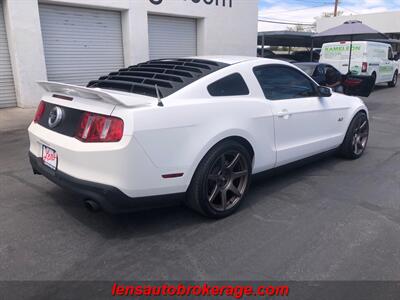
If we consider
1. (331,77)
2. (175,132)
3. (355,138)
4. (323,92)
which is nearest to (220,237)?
(175,132)

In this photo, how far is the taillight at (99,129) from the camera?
113 inches

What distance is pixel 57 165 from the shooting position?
3217 millimetres

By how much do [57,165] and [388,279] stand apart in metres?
2.78

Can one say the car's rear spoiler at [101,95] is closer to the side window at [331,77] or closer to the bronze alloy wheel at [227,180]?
the bronze alloy wheel at [227,180]

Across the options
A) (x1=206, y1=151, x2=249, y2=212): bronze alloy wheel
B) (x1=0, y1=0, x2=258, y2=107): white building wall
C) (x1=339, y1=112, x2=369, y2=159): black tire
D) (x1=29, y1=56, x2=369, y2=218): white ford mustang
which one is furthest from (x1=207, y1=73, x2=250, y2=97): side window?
(x1=0, y1=0, x2=258, y2=107): white building wall

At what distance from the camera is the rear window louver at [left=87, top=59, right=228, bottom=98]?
3.36 meters

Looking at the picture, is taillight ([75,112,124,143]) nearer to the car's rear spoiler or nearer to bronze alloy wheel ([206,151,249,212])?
the car's rear spoiler

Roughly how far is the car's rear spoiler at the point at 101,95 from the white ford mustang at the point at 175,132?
0.04 ft

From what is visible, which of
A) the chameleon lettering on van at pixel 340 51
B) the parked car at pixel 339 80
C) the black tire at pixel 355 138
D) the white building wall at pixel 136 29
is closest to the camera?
the black tire at pixel 355 138

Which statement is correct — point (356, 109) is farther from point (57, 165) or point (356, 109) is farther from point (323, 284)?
point (57, 165)

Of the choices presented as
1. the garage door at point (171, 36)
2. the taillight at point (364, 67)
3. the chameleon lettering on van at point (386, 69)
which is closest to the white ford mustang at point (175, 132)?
the garage door at point (171, 36)

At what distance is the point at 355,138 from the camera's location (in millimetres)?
5500

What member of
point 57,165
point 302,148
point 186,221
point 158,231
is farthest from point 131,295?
point 302,148

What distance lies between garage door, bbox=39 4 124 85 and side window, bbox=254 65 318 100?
8.46 meters
